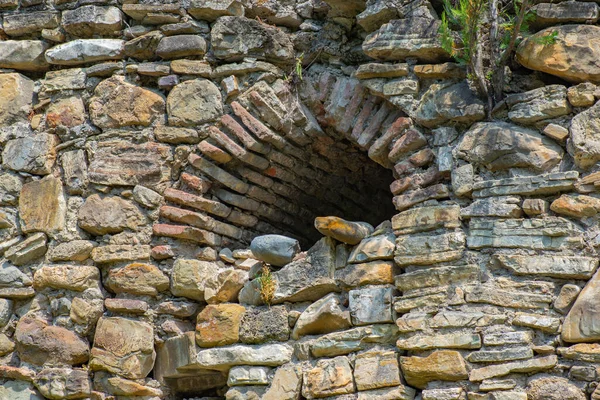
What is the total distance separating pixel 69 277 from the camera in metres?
3.88

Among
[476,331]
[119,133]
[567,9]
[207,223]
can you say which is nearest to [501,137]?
[567,9]

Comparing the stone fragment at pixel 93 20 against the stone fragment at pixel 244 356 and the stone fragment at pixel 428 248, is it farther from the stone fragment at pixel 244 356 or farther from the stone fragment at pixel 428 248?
the stone fragment at pixel 428 248

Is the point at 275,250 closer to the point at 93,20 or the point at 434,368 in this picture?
the point at 434,368

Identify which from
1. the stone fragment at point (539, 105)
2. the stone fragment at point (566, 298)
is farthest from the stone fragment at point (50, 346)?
the stone fragment at point (539, 105)

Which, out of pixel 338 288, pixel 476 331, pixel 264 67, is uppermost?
pixel 264 67

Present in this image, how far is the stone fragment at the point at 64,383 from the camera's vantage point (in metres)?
3.75

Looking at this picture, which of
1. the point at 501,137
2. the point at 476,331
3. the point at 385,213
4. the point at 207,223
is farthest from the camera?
the point at 385,213

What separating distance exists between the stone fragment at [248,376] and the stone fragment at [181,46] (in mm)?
1608

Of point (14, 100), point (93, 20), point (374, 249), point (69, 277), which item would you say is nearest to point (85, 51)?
point (93, 20)

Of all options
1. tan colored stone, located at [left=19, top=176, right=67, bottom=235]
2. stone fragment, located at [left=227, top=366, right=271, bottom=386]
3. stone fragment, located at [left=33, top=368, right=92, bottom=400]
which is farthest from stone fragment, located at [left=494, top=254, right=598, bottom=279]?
tan colored stone, located at [left=19, top=176, right=67, bottom=235]

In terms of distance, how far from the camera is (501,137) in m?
3.43

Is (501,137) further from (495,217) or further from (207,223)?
(207,223)

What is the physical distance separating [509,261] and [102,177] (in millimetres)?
2017

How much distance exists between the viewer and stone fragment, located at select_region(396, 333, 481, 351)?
10.5 feet
